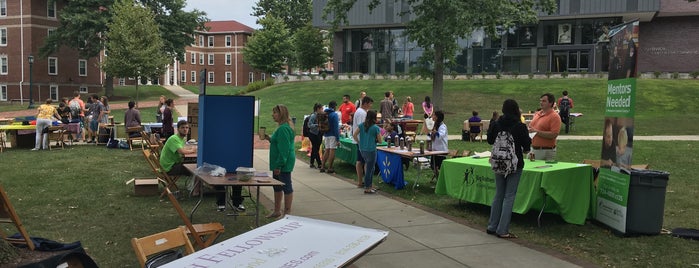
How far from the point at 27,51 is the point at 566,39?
49370 mm

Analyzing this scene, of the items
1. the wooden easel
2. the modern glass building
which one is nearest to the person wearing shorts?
the wooden easel

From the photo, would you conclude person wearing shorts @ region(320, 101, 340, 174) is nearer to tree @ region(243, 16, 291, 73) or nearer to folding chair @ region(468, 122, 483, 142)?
folding chair @ region(468, 122, 483, 142)

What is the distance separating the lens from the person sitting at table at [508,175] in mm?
7137

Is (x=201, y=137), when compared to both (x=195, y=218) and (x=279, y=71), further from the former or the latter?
(x=279, y=71)

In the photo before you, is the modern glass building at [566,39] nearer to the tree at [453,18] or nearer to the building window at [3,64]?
the tree at [453,18]

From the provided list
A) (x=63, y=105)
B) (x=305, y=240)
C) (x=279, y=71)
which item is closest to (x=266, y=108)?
(x=63, y=105)

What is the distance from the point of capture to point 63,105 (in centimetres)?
2034

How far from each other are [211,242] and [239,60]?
82.8m

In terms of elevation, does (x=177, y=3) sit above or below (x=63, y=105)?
above

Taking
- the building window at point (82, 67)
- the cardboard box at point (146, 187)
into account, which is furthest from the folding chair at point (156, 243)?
the building window at point (82, 67)

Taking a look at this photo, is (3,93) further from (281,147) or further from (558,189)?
(558,189)

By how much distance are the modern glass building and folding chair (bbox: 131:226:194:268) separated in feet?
134

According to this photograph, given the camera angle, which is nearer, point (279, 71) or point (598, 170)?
point (598, 170)

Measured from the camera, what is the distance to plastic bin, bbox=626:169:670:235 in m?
7.09
